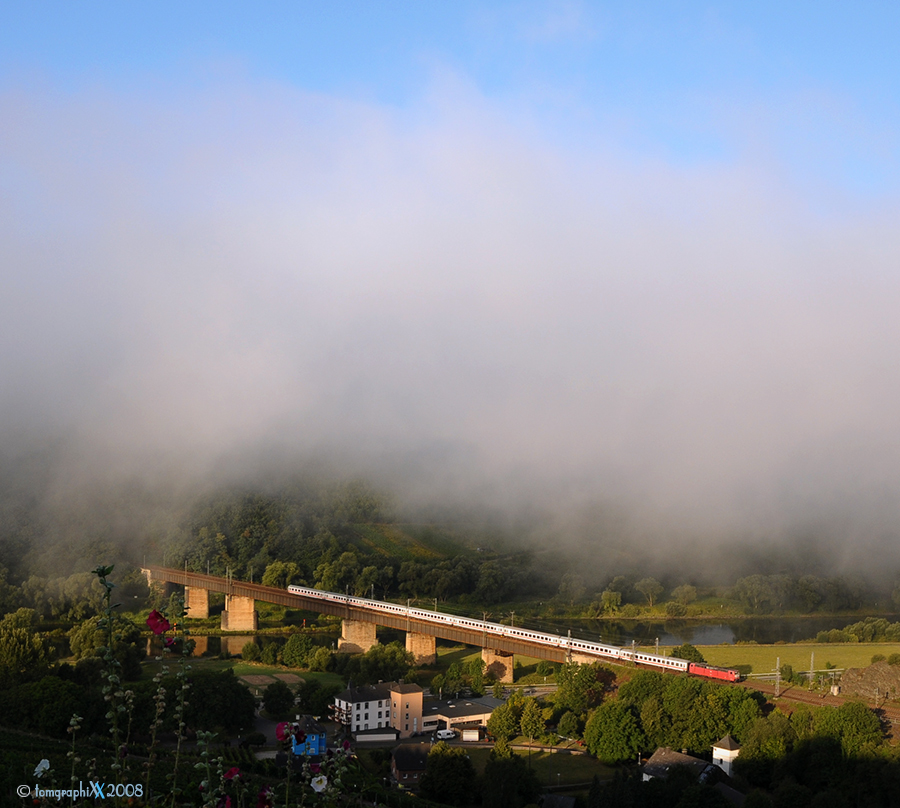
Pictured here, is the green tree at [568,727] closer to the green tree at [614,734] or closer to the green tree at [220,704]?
the green tree at [614,734]

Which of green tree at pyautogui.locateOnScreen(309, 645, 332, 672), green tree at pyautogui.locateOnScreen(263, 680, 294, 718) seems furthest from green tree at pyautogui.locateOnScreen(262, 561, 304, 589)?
green tree at pyautogui.locateOnScreen(263, 680, 294, 718)

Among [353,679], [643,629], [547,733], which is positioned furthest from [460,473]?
[547,733]

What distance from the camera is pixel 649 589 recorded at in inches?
2997

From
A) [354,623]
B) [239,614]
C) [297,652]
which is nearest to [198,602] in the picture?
[239,614]

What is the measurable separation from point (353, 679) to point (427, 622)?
35.5 ft

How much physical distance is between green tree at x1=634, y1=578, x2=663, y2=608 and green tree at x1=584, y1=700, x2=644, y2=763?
42.8m

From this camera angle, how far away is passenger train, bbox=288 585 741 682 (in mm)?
41188

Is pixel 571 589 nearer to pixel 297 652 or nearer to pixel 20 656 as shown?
pixel 297 652

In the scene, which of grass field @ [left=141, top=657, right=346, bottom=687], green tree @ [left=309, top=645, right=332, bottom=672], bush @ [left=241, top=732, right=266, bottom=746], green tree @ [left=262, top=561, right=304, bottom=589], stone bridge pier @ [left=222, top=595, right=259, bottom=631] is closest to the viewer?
bush @ [left=241, top=732, right=266, bottom=746]

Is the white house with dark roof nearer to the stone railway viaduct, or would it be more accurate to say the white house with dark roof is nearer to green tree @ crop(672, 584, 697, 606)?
the stone railway viaduct

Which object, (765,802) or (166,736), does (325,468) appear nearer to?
(166,736)

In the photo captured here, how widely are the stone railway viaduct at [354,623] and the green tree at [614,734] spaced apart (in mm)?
11193

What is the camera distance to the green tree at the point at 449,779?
29.0m

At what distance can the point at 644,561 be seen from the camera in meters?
89.2
